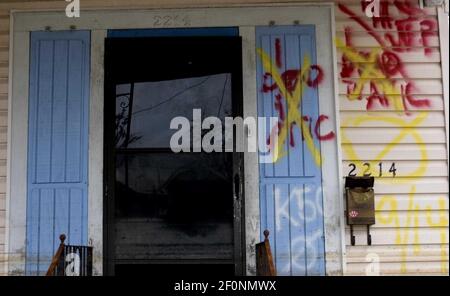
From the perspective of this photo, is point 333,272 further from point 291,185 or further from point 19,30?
point 19,30

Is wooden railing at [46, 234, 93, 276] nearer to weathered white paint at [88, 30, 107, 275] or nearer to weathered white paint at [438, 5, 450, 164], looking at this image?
weathered white paint at [88, 30, 107, 275]

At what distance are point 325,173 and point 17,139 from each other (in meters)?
2.78

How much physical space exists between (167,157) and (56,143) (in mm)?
1002

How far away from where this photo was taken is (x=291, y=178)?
5.45 meters

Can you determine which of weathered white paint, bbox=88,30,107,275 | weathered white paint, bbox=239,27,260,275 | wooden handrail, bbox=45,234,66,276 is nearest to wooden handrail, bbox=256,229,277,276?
weathered white paint, bbox=239,27,260,275

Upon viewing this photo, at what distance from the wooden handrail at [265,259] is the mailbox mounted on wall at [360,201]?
0.77m

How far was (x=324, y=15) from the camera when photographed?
18.5 ft

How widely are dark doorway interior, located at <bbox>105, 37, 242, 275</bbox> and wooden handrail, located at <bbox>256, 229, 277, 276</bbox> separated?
35 centimetres

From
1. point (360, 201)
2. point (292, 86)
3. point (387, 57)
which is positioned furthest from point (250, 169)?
point (387, 57)

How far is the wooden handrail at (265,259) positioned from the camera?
15.7 feet

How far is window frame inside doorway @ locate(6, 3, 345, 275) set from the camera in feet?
17.7

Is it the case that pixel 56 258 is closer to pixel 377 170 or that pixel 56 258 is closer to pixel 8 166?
pixel 8 166

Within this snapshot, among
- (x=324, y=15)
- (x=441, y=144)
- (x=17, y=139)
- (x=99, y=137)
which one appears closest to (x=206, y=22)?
(x=324, y=15)

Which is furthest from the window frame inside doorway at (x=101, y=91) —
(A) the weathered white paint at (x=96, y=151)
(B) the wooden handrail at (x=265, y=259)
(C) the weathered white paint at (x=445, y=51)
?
(C) the weathered white paint at (x=445, y=51)
